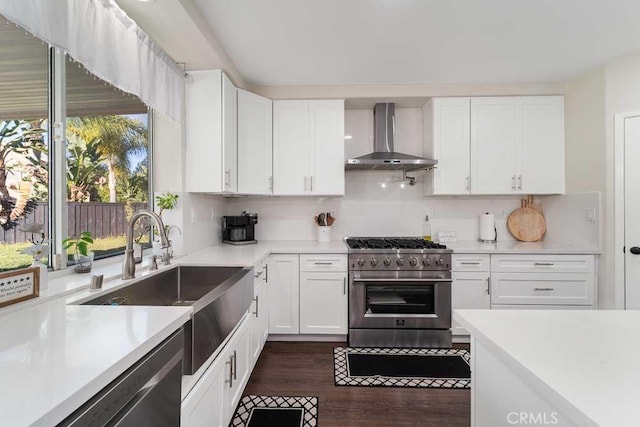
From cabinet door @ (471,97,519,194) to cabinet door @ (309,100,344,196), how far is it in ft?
4.50

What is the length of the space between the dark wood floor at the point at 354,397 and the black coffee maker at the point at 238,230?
Result: 1.15 m

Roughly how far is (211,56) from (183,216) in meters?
1.24

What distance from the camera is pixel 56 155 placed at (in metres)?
1.55

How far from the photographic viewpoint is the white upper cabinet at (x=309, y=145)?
10.2ft

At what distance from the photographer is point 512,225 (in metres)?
Answer: 3.33

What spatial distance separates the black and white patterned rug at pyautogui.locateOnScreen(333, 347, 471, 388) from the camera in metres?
2.19

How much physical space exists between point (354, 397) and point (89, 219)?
203 cm

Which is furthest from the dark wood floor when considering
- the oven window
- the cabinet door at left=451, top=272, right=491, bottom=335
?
the cabinet door at left=451, top=272, right=491, bottom=335

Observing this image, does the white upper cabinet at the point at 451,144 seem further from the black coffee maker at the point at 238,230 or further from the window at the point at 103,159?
the window at the point at 103,159

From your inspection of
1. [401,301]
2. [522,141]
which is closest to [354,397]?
[401,301]

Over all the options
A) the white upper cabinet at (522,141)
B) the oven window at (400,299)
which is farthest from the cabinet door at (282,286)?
the white upper cabinet at (522,141)

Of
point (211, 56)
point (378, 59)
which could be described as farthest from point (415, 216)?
point (211, 56)

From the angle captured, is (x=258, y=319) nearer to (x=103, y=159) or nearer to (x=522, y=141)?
(x=103, y=159)

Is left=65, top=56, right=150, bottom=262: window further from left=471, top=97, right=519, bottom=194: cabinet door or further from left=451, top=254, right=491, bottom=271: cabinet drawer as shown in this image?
left=471, top=97, right=519, bottom=194: cabinet door
